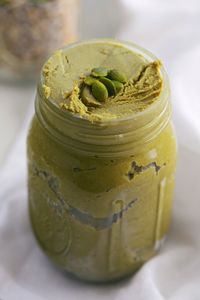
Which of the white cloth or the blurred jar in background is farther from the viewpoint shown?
the blurred jar in background

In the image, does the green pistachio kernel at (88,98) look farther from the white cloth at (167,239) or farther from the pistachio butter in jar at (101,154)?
the white cloth at (167,239)

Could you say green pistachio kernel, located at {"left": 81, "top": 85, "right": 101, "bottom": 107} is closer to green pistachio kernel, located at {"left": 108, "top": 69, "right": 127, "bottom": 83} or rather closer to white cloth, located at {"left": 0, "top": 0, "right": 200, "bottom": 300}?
green pistachio kernel, located at {"left": 108, "top": 69, "right": 127, "bottom": 83}

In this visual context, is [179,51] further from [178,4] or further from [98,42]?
[98,42]

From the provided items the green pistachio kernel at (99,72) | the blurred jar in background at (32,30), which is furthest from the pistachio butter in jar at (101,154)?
the blurred jar in background at (32,30)

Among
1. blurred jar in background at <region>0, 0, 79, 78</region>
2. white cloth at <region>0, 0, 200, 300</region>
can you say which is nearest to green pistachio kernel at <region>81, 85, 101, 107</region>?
white cloth at <region>0, 0, 200, 300</region>

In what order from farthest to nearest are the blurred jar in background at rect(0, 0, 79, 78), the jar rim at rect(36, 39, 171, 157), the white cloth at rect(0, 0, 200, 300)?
1. the blurred jar in background at rect(0, 0, 79, 78)
2. the white cloth at rect(0, 0, 200, 300)
3. the jar rim at rect(36, 39, 171, 157)

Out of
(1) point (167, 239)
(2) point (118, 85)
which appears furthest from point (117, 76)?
(1) point (167, 239)

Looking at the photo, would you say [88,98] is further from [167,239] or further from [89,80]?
[167,239]
